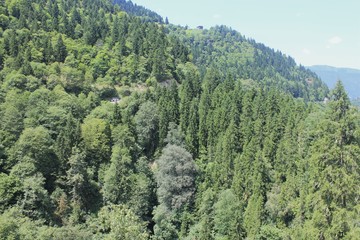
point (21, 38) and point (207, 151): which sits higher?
point (21, 38)

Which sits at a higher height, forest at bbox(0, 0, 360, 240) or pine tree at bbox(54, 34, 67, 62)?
pine tree at bbox(54, 34, 67, 62)

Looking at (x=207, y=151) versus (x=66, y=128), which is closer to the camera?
(x=66, y=128)

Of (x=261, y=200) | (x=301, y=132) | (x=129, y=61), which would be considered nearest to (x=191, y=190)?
(x=261, y=200)

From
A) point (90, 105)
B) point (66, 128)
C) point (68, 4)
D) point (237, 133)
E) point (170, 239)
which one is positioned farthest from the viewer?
point (68, 4)

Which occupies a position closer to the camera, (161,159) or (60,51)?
(161,159)

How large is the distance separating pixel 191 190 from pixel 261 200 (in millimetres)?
13652

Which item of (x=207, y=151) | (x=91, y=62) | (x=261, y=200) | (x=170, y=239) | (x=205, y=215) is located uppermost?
(x=91, y=62)

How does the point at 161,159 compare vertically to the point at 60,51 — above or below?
below

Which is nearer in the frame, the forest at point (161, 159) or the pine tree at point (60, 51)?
the forest at point (161, 159)

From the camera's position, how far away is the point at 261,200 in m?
52.8

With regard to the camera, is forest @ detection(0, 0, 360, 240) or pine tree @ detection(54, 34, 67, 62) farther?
pine tree @ detection(54, 34, 67, 62)

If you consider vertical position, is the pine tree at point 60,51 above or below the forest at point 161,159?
above

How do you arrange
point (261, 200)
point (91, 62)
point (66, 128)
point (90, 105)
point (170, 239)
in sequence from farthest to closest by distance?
point (91, 62), point (90, 105), point (66, 128), point (170, 239), point (261, 200)

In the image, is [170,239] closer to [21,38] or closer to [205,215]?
[205,215]
